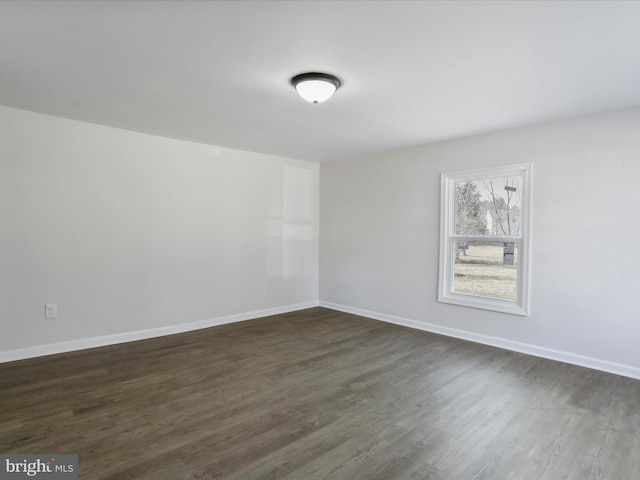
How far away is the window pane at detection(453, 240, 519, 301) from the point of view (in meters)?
3.91

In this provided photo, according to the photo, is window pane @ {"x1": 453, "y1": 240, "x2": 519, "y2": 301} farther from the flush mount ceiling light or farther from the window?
the flush mount ceiling light

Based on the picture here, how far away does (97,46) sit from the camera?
7.13ft

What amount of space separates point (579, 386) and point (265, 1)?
12.0ft

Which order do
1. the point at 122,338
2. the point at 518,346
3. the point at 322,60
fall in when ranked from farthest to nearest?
the point at 122,338 < the point at 518,346 < the point at 322,60

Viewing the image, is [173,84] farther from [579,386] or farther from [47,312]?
[579,386]

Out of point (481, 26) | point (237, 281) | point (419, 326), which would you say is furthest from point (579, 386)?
point (237, 281)

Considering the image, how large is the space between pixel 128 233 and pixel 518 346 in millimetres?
4531

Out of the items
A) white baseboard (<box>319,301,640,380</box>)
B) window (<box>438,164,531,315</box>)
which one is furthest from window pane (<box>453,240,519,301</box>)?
white baseboard (<box>319,301,640,380</box>)

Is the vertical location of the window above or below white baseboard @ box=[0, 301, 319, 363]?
above

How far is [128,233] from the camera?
3996 millimetres

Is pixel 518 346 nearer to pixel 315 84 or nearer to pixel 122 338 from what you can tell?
pixel 315 84

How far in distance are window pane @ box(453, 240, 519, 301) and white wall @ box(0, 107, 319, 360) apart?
257cm

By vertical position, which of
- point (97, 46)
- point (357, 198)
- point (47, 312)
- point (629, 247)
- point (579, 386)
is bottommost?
point (579, 386)

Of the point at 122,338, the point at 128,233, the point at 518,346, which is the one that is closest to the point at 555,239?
the point at 518,346
